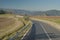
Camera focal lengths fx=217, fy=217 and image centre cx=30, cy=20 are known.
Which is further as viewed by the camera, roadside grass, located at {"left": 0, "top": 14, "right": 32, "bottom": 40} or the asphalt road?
roadside grass, located at {"left": 0, "top": 14, "right": 32, "bottom": 40}

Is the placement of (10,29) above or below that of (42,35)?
below

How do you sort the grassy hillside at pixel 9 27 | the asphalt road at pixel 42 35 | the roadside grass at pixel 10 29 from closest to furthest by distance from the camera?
1. the asphalt road at pixel 42 35
2. the roadside grass at pixel 10 29
3. the grassy hillside at pixel 9 27

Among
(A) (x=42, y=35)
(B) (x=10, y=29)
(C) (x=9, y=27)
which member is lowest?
(C) (x=9, y=27)

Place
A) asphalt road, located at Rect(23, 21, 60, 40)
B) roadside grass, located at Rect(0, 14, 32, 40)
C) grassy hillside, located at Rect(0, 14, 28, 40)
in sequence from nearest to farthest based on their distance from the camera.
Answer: asphalt road, located at Rect(23, 21, 60, 40) < roadside grass, located at Rect(0, 14, 32, 40) < grassy hillside, located at Rect(0, 14, 28, 40)

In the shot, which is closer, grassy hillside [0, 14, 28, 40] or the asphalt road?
the asphalt road

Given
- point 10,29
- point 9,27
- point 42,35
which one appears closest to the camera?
point 42,35

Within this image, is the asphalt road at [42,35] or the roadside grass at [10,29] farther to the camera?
→ the roadside grass at [10,29]

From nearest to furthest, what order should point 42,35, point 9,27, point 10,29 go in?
point 42,35 < point 10,29 < point 9,27

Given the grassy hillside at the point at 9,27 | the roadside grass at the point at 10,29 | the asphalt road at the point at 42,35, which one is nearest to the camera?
the asphalt road at the point at 42,35

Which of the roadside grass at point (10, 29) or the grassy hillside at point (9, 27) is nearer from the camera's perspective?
the roadside grass at point (10, 29)

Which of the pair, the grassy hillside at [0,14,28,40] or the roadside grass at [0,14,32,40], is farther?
the grassy hillside at [0,14,28,40]

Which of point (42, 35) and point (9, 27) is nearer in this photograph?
point (42, 35)

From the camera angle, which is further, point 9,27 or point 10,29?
point 9,27

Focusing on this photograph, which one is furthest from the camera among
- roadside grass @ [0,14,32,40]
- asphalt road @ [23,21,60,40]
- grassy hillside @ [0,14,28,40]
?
grassy hillside @ [0,14,28,40]
